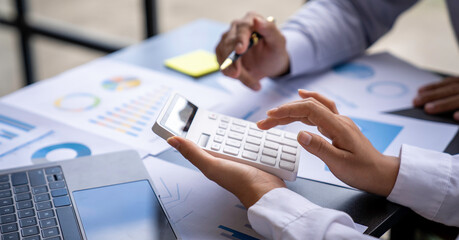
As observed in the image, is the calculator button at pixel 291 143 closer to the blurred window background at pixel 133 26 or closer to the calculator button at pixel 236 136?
the calculator button at pixel 236 136

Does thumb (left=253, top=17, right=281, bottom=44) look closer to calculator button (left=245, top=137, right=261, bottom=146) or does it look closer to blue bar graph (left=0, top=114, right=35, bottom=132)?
calculator button (left=245, top=137, right=261, bottom=146)

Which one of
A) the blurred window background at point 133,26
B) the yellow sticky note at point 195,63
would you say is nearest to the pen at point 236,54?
the yellow sticky note at point 195,63

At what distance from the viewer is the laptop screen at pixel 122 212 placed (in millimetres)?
517

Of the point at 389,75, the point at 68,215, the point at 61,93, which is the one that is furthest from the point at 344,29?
the point at 68,215

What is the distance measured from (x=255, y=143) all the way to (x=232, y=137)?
3 cm

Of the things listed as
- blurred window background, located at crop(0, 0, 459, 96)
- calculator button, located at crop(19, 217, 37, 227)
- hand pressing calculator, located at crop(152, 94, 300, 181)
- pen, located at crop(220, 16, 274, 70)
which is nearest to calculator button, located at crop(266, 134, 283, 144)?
hand pressing calculator, located at crop(152, 94, 300, 181)

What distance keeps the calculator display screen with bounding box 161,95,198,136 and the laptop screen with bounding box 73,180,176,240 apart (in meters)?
0.08

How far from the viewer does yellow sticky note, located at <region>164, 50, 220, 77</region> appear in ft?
3.06

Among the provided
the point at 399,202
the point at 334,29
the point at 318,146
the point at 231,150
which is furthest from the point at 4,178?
the point at 334,29

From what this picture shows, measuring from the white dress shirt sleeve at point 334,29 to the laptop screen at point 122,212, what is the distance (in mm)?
454

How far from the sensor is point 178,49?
3.46 ft

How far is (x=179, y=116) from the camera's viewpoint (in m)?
0.63

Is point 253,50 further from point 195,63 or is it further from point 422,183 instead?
point 422,183

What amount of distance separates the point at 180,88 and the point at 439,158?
18.3 inches
